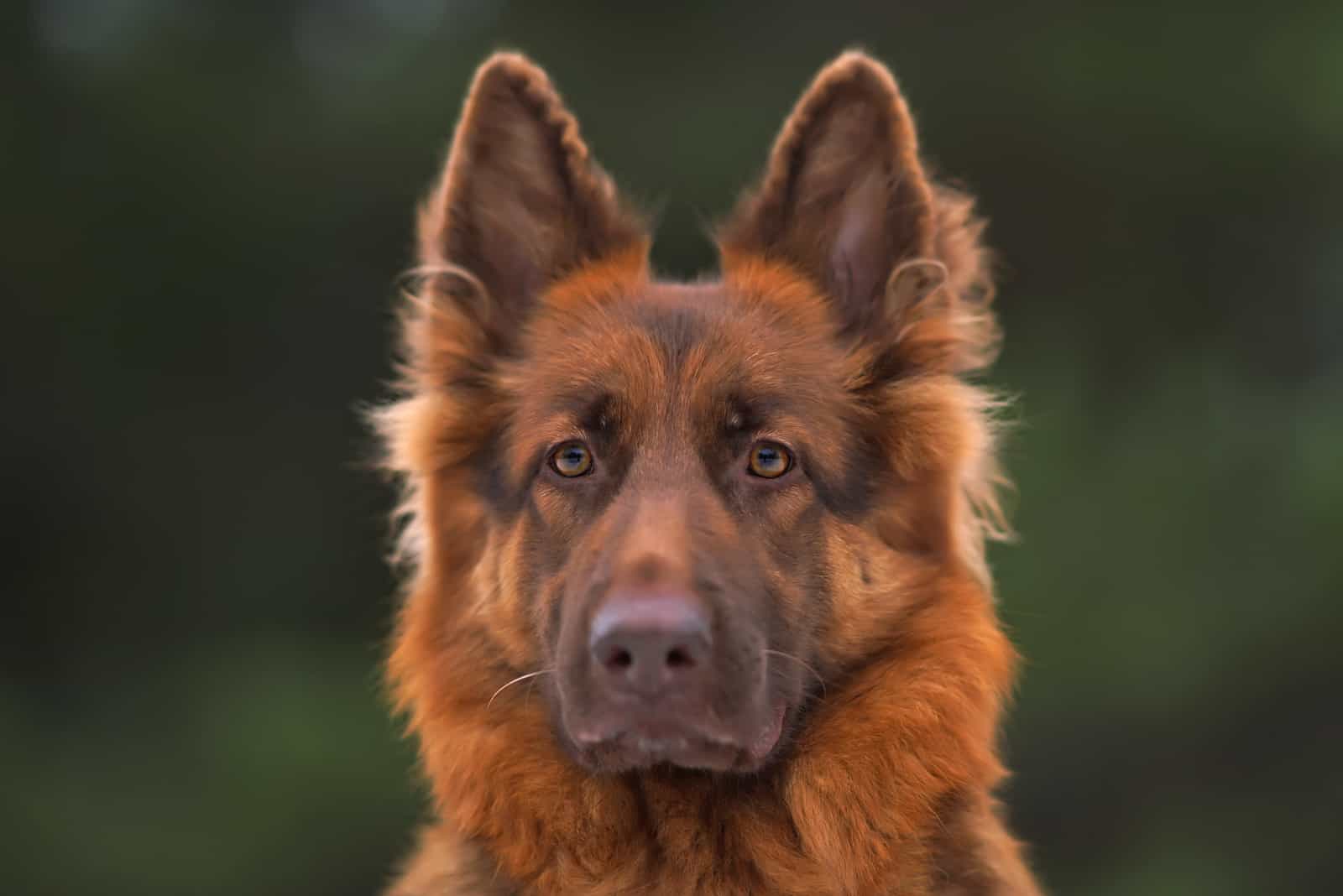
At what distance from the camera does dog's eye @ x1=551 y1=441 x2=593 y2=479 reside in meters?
4.61

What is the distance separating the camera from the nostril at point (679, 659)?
12.8 feet

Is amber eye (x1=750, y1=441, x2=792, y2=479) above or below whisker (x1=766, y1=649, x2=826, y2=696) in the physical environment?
above

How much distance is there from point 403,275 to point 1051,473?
561 centimetres

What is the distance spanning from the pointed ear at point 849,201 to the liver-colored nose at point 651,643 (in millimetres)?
1545

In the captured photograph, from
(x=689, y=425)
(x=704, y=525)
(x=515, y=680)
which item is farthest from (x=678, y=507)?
(x=515, y=680)

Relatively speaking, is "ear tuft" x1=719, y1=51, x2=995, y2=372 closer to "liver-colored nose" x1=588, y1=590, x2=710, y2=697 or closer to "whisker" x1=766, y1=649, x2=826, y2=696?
"whisker" x1=766, y1=649, x2=826, y2=696

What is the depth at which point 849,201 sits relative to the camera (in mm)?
5062

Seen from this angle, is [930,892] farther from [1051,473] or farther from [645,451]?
[1051,473]

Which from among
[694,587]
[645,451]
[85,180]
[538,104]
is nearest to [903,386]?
[645,451]

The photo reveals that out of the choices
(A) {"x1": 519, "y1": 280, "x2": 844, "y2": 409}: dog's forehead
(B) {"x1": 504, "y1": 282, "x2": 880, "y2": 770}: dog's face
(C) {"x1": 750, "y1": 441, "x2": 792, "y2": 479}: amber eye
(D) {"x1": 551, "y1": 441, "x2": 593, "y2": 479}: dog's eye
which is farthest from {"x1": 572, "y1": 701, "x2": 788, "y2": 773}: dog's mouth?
(A) {"x1": 519, "y1": 280, "x2": 844, "y2": 409}: dog's forehead

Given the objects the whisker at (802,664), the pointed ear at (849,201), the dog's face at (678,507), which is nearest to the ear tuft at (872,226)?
the pointed ear at (849,201)

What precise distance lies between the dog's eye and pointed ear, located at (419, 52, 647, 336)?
2.44ft

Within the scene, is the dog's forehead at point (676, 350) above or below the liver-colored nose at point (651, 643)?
above

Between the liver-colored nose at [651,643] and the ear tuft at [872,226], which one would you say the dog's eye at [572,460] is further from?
the ear tuft at [872,226]
